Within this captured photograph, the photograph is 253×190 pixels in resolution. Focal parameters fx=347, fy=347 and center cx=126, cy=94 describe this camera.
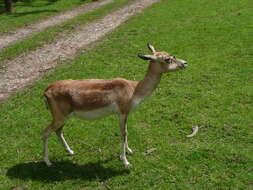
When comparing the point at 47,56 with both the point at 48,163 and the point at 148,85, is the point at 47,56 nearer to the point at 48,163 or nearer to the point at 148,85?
the point at 48,163

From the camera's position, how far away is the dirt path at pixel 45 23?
1667 cm

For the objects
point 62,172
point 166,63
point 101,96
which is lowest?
point 62,172

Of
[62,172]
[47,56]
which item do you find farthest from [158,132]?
[47,56]

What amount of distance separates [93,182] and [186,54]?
7544 millimetres

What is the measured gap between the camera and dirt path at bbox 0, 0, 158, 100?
11336 millimetres

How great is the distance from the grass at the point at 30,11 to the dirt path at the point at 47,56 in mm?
4309

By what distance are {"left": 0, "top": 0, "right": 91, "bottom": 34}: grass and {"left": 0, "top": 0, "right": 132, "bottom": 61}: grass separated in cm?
265

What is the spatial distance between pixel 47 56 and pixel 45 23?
263 inches

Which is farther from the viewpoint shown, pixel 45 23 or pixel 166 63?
pixel 45 23

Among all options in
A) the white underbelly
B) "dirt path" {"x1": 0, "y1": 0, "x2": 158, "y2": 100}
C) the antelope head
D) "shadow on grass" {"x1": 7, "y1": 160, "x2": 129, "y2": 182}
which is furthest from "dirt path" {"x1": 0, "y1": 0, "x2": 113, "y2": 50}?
the antelope head

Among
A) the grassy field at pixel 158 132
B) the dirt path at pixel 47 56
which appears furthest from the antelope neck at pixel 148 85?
the dirt path at pixel 47 56

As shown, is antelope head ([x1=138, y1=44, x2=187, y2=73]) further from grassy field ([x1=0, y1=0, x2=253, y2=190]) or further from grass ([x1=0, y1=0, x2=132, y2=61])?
grass ([x1=0, y1=0, x2=132, y2=61])

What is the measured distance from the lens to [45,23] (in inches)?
778

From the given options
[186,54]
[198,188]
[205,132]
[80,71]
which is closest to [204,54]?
[186,54]
